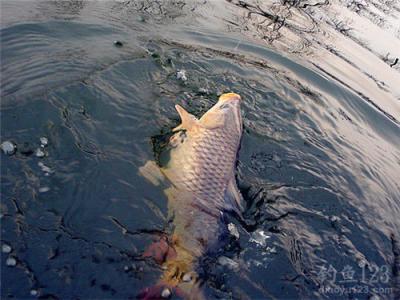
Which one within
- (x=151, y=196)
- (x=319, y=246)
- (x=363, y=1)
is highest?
(x=363, y=1)

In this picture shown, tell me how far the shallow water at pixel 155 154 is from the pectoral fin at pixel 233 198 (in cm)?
10

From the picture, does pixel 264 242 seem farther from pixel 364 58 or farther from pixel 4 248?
pixel 364 58

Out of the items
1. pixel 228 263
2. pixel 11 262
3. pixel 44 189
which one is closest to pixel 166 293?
pixel 228 263

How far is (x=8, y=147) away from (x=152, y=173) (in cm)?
137

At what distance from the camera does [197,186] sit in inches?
153

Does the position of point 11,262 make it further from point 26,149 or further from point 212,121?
point 212,121

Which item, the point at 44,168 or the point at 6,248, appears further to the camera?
the point at 44,168

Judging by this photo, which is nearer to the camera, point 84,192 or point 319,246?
point 84,192

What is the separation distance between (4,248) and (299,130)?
12.9 ft

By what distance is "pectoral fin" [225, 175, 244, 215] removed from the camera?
396 centimetres

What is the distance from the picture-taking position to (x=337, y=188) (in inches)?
190

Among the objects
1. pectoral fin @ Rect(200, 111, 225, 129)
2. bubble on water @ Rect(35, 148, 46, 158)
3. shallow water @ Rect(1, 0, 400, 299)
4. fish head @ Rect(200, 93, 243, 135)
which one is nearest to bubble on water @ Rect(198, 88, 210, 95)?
shallow water @ Rect(1, 0, 400, 299)

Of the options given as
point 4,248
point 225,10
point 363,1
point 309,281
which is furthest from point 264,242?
point 363,1

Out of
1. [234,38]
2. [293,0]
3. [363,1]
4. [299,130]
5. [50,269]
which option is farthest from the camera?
[363,1]
